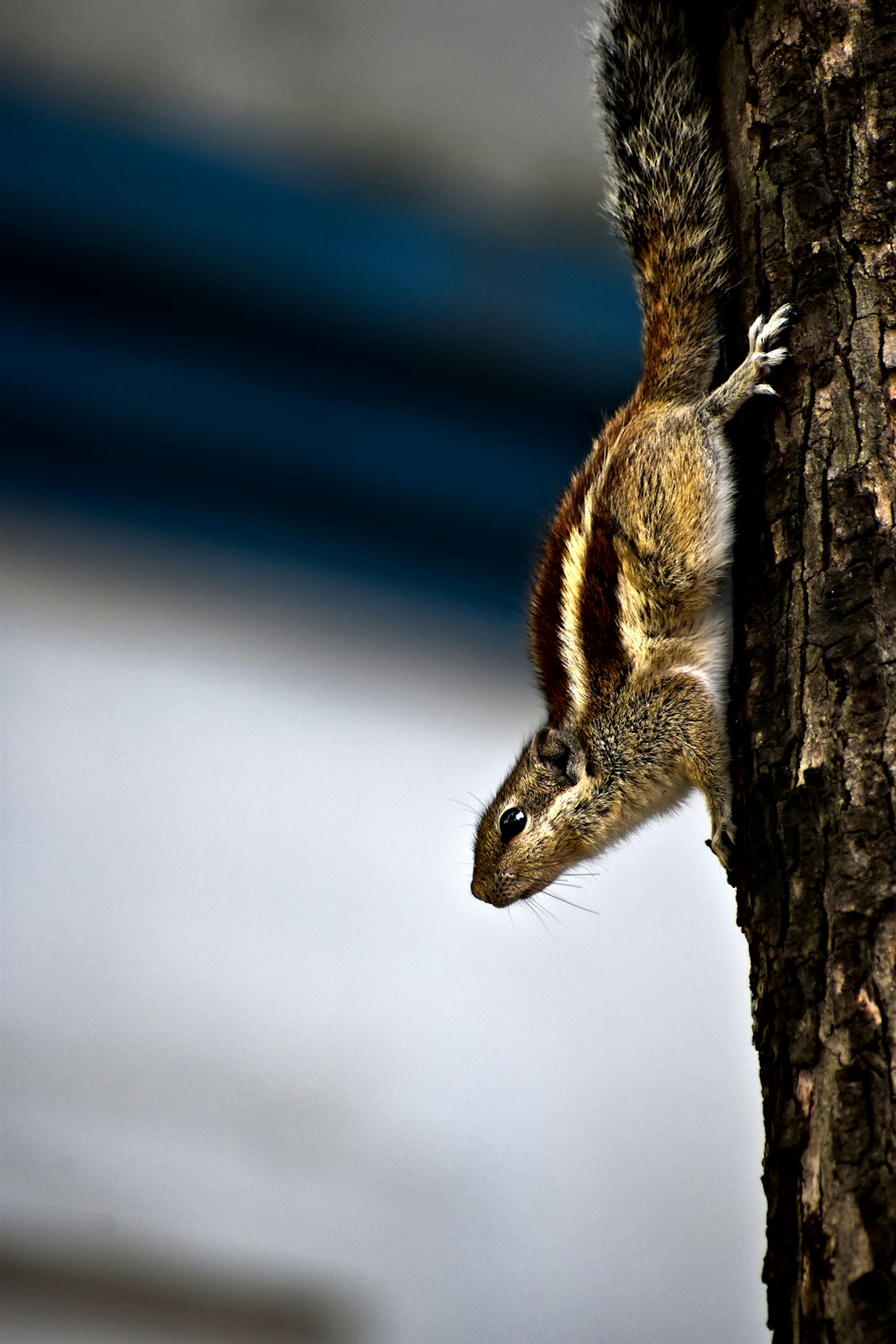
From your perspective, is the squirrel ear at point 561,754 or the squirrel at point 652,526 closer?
the squirrel at point 652,526

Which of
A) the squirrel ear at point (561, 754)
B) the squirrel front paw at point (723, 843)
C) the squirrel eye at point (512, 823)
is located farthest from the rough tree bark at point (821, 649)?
the squirrel eye at point (512, 823)

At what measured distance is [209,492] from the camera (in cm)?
455

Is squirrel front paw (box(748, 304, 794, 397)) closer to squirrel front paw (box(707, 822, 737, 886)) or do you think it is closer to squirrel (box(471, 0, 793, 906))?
squirrel (box(471, 0, 793, 906))

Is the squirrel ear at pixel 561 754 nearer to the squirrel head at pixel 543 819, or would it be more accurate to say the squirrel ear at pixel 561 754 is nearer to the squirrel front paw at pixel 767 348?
the squirrel head at pixel 543 819

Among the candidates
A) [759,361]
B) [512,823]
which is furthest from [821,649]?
[512,823]

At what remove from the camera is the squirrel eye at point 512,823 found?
92.4 inches

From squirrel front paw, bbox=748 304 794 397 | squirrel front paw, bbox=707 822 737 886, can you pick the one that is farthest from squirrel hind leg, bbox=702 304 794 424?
squirrel front paw, bbox=707 822 737 886

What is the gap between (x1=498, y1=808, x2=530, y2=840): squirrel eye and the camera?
2.35m

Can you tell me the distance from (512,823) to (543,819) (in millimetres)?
88

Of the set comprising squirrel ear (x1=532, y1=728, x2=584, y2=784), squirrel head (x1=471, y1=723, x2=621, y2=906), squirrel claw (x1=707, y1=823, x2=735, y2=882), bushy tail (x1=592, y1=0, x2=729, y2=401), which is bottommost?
squirrel claw (x1=707, y1=823, x2=735, y2=882)

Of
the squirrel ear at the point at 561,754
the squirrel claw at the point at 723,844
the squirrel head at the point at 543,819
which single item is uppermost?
the squirrel ear at the point at 561,754

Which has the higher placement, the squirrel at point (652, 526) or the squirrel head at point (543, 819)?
the squirrel at point (652, 526)

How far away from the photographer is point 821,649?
55.2 inches

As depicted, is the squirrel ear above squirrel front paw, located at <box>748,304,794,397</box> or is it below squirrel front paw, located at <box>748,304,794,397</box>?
below
